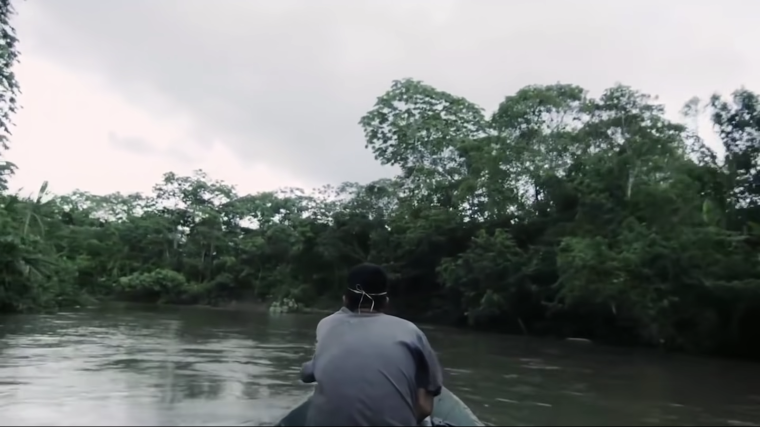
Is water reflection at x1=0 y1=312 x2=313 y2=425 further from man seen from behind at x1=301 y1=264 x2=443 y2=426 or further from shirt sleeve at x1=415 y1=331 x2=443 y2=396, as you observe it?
shirt sleeve at x1=415 y1=331 x2=443 y2=396

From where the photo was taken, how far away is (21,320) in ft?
62.7

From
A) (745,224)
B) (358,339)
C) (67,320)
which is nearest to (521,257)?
(745,224)

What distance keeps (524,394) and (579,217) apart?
13.3 meters

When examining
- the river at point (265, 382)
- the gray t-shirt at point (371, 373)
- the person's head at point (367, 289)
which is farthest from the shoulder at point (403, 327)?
the river at point (265, 382)

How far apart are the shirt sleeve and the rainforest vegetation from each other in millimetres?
12413

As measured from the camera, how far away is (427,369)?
358cm

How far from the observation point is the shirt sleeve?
355 centimetres

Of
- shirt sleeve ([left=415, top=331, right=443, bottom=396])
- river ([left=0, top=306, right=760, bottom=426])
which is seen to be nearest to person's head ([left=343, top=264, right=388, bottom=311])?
shirt sleeve ([left=415, top=331, right=443, bottom=396])

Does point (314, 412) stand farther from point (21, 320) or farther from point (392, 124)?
point (392, 124)

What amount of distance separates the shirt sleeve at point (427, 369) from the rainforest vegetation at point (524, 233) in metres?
12.4

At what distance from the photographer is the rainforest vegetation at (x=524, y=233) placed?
1652 cm

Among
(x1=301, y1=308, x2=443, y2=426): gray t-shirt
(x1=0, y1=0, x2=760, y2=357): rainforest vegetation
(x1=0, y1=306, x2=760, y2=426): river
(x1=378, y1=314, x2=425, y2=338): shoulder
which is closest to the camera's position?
(x1=301, y1=308, x2=443, y2=426): gray t-shirt

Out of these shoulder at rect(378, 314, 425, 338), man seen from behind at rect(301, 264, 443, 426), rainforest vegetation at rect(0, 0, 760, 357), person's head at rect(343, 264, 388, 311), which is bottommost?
man seen from behind at rect(301, 264, 443, 426)

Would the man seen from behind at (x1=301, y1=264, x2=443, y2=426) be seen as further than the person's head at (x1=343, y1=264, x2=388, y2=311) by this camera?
No
